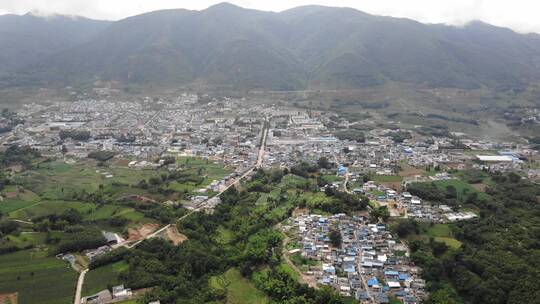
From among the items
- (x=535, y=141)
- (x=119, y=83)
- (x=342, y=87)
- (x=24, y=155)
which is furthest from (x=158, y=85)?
(x=535, y=141)

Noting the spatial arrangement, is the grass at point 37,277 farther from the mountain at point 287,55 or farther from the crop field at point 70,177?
the mountain at point 287,55

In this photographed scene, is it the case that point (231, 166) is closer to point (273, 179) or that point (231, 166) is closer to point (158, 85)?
point (273, 179)

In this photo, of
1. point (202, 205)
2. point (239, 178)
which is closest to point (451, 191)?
point (239, 178)

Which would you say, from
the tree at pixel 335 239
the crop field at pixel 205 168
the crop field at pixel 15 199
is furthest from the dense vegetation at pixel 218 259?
the crop field at pixel 15 199

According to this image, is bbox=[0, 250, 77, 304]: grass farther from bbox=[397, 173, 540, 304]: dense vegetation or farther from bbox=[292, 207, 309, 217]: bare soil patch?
bbox=[397, 173, 540, 304]: dense vegetation

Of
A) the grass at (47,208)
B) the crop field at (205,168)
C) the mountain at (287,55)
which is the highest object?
the mountain at (287,55)

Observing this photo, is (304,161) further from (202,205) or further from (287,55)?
(287,55)
